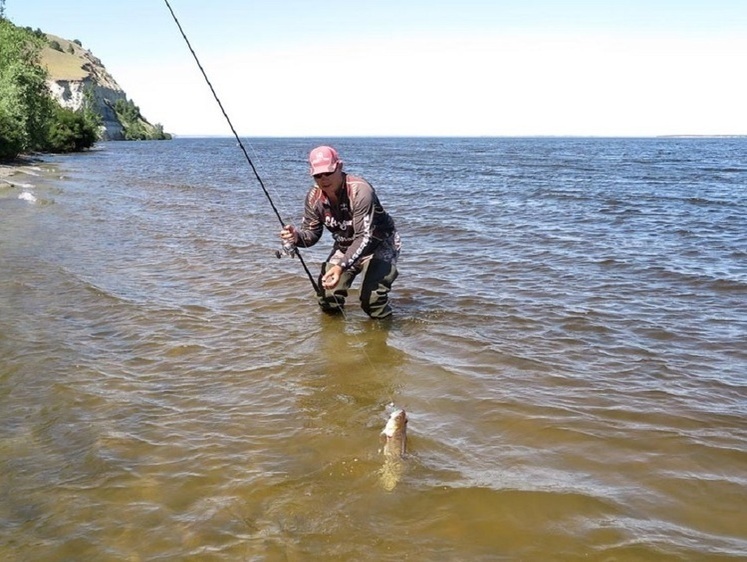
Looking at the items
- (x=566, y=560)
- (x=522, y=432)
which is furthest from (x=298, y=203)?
(x=566, y=560)

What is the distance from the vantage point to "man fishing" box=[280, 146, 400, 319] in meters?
7.07

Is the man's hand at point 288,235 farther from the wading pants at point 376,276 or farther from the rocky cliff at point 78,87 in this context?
the rocky cliff at point 78,87

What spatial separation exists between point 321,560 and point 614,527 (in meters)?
1.93

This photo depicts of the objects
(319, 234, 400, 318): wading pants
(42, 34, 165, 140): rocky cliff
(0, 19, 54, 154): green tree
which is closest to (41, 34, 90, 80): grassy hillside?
(42, 34, 165, 140): rocky cliff

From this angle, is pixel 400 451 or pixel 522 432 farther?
pixel 522 432

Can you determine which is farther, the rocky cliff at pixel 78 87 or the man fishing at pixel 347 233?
the rocky cliff at pixel 78 87

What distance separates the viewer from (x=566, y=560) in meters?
3.51

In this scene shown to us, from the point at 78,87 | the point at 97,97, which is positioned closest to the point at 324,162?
the point at 78,87

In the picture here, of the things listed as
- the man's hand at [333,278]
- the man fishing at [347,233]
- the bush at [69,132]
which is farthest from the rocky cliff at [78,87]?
the man's hand at [333,278]

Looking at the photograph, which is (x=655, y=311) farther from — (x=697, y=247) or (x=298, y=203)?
(x=298, y=203)

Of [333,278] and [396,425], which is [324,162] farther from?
[396,425]

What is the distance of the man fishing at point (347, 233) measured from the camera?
7.07 metres

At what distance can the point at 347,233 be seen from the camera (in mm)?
7895

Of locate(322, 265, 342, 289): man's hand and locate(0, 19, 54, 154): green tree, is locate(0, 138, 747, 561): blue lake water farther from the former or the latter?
locate(0, 19, 54, 154): green tree
